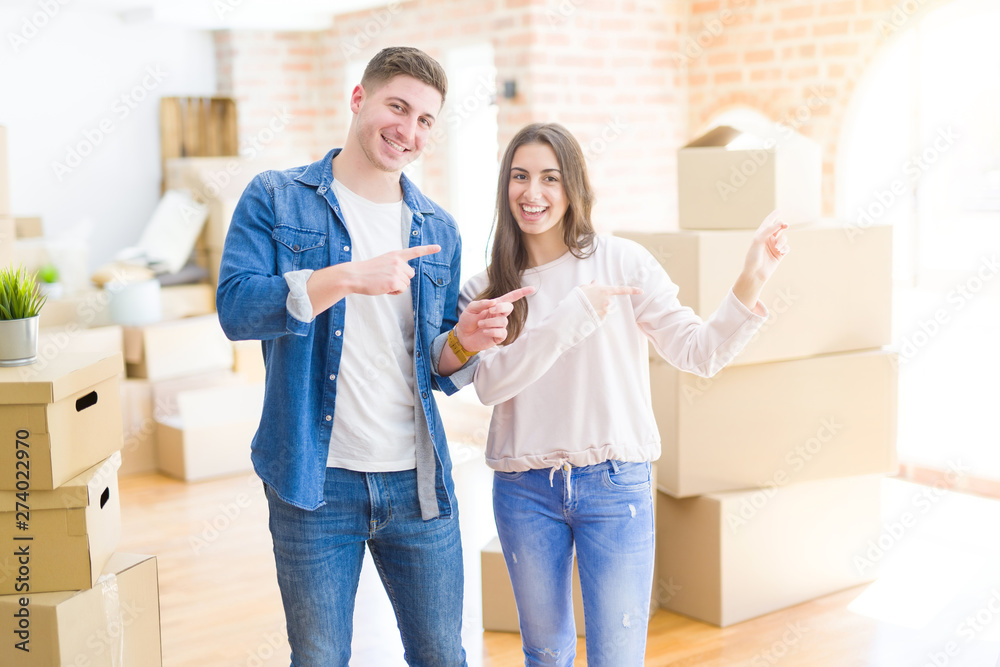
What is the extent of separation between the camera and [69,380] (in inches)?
75.9

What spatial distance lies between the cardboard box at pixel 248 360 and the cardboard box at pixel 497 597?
2.52 metres

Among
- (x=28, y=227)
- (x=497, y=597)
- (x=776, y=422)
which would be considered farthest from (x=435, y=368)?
(x=28, y=227)

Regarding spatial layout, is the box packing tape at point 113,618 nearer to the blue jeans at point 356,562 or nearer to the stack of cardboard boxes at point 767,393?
the blue jeans at point 356,562

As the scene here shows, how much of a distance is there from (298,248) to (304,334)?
0.66 ft

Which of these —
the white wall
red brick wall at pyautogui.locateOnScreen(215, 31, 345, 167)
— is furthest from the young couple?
red brick wall at pyautogui.locateOnScreen(215, 31, 345, 167)

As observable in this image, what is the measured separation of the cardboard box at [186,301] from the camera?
5.20 m

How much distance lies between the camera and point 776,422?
2945mm

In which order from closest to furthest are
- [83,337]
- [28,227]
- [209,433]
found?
1. [209,433]
2. [83,337]
3. [28,227]

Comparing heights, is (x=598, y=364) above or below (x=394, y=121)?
below

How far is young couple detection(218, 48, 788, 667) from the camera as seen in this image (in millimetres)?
1638

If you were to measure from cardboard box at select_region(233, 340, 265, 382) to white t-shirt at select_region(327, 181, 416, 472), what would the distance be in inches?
140

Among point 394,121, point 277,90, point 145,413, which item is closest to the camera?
point 394,121

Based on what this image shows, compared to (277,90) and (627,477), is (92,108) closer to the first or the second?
(277,90)

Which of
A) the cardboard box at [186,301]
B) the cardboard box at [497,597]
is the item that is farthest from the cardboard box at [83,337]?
the cardboard box at [497,597]
